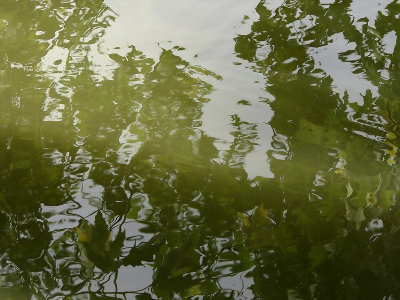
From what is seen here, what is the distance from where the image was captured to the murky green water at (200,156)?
838 millimetres

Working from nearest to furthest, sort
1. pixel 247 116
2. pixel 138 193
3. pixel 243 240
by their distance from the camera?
pixel 243 240, pixel 138 193, pixel 247 116

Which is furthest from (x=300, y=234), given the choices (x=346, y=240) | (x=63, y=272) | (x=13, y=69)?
(x=13, y=69)

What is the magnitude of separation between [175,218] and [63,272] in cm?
25

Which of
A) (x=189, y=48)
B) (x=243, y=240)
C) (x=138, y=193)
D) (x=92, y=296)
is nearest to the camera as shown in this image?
(x=92, y=296)

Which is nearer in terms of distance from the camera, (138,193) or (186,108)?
(138,193)

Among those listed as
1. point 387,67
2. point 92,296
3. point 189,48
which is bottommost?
point 92,296

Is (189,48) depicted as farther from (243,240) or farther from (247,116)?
(243,240)

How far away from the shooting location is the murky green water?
838 mm

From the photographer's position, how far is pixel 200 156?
1.12m

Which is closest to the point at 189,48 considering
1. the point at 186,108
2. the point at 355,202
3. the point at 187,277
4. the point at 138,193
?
the point at 186,108

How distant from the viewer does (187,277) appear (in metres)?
0.82

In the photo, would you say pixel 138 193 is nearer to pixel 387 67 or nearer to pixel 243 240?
pixel 243 240

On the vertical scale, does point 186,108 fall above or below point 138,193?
above

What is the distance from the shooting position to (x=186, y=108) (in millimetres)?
1296
